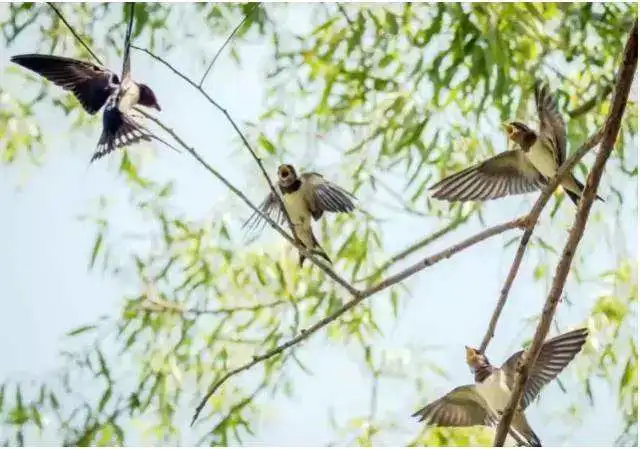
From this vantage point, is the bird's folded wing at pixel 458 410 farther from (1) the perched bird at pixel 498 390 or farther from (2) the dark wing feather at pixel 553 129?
(2) the dark wing feather at pixel 553 129

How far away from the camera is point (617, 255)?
1.61 metres

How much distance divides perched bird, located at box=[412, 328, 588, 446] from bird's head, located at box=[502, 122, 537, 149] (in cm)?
22

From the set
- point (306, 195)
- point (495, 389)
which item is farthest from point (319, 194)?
point (495, 389)

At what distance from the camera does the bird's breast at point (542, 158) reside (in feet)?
3.92

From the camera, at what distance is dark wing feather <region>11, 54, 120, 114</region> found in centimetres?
123

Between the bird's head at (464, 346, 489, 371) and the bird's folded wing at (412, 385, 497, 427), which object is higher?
the bird's head at (464, 346, 489, 371)

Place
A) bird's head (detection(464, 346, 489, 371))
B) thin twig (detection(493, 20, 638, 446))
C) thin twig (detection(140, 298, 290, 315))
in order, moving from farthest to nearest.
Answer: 1. thin twig (detection(140, 298, 290, 315))
2. bird's head (detection(464, 346, 489, 371))
3. thin twig (detection(493, 20, 638, 446))

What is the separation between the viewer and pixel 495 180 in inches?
50.3

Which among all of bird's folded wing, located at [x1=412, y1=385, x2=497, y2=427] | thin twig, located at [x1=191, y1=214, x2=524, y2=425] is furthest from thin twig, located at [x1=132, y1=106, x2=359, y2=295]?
bird's folded wing, located at [x1=412, y1=385, x2=497, y2=427]

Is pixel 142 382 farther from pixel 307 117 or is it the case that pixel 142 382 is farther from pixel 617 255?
pixel 617 255

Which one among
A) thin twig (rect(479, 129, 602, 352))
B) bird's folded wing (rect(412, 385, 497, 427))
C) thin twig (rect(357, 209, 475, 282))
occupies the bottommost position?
bird's folded wing (rect(412, 385, 497, 427))

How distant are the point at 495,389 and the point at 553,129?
0.93ft

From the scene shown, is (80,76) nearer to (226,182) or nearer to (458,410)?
(226,182)

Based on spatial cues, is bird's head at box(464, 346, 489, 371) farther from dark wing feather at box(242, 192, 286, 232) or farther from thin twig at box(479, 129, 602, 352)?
dark wing feather at box(242, 192, 286, 232)
